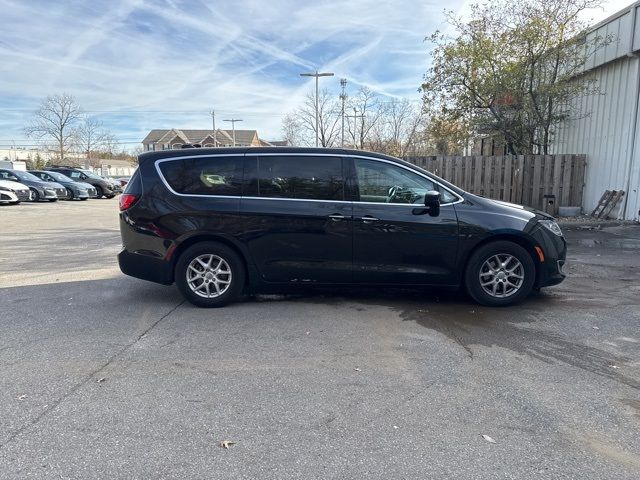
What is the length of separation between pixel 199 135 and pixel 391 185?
9093cm

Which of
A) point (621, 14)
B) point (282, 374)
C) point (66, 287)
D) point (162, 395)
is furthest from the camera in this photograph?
point (621, 14)

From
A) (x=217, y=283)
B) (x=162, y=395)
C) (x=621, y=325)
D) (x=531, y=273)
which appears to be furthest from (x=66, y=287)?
(x=621, y=325)

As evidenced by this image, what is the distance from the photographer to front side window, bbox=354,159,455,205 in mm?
5398

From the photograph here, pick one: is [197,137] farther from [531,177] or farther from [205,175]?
[205,175]

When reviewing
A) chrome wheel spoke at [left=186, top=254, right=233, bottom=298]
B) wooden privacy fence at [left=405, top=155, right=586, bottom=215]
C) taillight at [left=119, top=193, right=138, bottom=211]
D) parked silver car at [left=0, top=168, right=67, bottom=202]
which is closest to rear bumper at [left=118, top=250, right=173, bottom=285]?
chrome wheel spoke at [left=186, top=254, right=233, bottom=298]

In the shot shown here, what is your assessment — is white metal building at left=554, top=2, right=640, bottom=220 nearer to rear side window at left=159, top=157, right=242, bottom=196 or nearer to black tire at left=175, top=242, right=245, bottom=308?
rear side window at left=159, top=157, right=242, bottom=196

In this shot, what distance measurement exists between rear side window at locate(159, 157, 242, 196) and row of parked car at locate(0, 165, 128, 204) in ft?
60.2

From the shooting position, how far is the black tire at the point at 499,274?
5355 mm

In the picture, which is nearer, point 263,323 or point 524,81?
point 263,323

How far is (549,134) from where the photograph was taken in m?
14.5

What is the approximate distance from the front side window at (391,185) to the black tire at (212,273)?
66.4 inches

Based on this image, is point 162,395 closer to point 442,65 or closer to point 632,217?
point 632,217

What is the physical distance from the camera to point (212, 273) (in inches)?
215

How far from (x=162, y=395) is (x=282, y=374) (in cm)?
93
